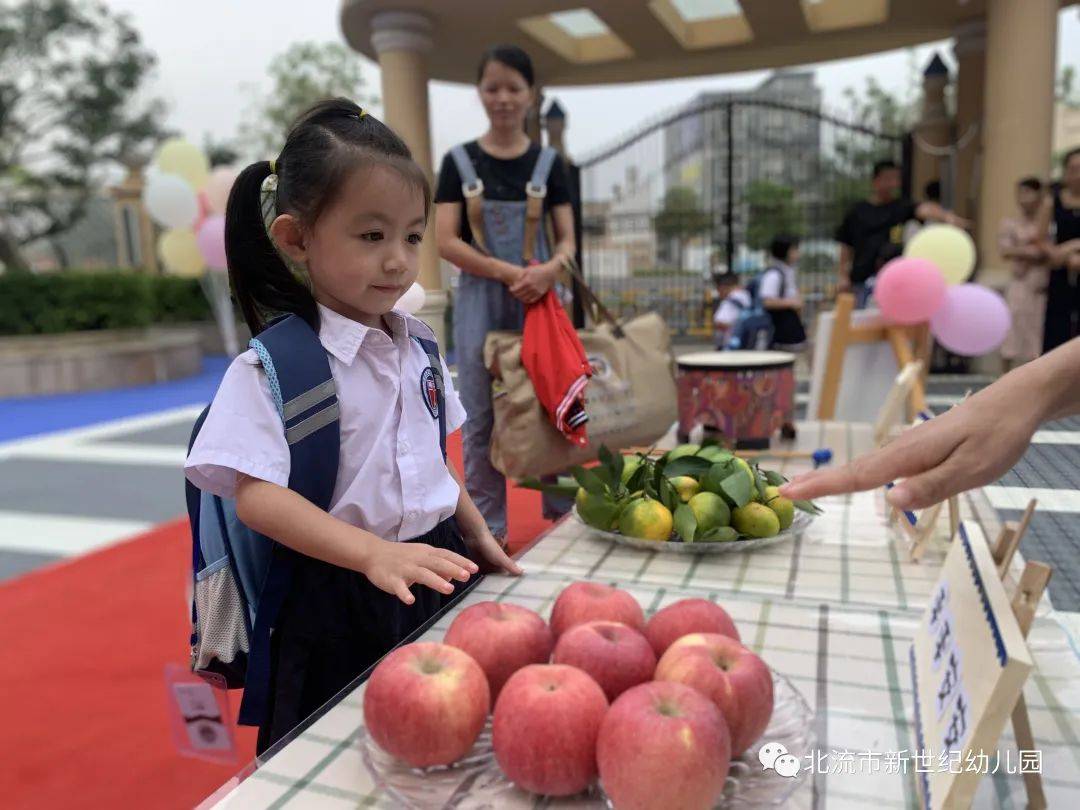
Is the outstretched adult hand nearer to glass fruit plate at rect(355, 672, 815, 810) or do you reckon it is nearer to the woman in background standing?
glass fruit plate at rect(355, 672, 815, 810)

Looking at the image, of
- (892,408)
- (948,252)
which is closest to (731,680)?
(892,408)

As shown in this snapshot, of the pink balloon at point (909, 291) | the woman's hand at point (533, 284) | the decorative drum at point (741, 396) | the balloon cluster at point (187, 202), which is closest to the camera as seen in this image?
the decorative drum at point (741, 396)

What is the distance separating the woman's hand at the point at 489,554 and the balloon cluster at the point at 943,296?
7.38 feet

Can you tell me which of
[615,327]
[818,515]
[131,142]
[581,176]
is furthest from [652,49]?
[131,142]

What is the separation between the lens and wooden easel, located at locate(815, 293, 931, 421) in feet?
9.46

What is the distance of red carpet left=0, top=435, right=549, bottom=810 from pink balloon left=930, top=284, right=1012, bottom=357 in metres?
1.88

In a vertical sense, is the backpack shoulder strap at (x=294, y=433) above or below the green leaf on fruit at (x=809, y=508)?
above

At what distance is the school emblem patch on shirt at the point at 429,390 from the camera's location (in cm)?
130

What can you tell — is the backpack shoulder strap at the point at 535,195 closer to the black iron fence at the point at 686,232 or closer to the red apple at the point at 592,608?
the red apple at the point at 592,608

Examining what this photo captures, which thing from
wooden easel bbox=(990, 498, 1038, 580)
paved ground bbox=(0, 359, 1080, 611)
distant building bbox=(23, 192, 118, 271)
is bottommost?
paved ground bbox=(0, 359, 1080, 611)

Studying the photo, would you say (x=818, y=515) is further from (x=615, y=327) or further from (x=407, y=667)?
(x=615, y=327)

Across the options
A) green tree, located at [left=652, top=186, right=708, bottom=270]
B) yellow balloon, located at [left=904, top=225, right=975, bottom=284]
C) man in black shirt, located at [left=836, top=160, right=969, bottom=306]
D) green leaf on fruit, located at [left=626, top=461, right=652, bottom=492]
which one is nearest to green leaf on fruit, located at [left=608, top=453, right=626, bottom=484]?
green leaf on fruit, located at [left=626, top=461, right=652, bottom=492]

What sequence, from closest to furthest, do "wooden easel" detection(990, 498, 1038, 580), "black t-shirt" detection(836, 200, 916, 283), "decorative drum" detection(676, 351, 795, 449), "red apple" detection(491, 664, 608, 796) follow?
1. "red apple" detection(491, 664, 608, 796)
2. "wooden easel" detection(990, 498, 1038, 580)
3. "decorative drum" detection(676, 351, 795, 449)
4. "black t-shirt" detection(836, 200, 916, 283)

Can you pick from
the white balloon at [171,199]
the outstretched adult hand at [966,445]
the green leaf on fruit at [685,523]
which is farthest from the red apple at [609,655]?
the white balloon at [171,199]
